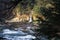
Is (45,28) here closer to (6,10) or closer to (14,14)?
(14,14)

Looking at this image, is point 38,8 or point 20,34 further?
point 38,8

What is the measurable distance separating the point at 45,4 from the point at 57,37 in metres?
5.00

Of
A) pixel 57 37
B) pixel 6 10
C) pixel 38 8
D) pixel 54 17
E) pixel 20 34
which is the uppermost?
pixel 6 10

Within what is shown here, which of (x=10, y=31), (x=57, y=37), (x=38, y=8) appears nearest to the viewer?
(x=57, y=37)

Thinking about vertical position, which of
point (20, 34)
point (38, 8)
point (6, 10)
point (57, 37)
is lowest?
point (57, 37)

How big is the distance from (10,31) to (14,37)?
144 centimetres

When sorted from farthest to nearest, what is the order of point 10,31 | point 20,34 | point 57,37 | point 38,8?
point 38,8 < point 10,31 < point 20,34 < point 57,37

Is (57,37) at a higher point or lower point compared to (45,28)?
lower

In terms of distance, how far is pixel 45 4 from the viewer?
13633mm

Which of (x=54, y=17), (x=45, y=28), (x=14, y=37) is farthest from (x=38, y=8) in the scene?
(x=14, y=37)

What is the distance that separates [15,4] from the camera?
16.1m

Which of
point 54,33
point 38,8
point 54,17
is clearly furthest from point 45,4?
point 54,33

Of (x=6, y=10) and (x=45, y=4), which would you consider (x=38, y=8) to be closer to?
(x=45, y=4)

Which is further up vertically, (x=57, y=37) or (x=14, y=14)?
(x=14, y=14)
